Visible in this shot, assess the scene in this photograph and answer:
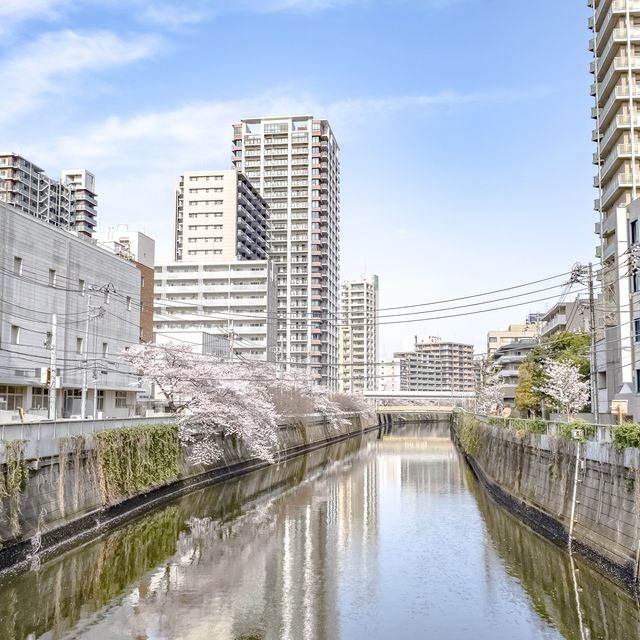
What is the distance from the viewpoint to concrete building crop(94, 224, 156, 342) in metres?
72.1

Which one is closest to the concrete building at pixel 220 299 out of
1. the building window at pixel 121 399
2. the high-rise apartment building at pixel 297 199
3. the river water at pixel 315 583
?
the high-rise apartment building at pixel 297 199

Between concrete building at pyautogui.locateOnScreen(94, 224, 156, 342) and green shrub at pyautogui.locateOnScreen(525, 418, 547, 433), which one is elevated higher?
concrete building at pyautogui.locateOnScreen(94, 224, 156, 342)

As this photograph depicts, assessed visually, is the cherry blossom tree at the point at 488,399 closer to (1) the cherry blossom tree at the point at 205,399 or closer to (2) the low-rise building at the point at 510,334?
(1) the cherry blossom tree at the point at 205,399

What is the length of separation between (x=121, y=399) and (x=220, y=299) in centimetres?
5630

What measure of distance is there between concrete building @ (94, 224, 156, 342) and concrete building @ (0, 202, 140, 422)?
6258 millimetres

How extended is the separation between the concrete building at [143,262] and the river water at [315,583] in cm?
3494

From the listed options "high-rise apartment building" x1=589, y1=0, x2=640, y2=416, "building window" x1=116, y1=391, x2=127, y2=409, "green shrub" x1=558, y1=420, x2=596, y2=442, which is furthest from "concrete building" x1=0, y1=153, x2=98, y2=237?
"green shrub" x1=558, y1=420, x2=596, y2=442

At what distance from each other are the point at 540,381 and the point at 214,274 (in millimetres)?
63843

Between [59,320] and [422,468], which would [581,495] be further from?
[422,468]

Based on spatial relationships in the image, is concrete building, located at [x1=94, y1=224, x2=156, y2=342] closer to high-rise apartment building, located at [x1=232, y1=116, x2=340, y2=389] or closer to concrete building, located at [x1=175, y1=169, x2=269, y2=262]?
concrete building, located at [x1=175, y1=169, x2=269, y2=262]

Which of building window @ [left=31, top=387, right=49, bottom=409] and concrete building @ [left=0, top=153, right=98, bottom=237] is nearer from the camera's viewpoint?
building window @ [left=31, top=387, right=49, bottom=409]

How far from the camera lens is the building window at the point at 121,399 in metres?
60.5

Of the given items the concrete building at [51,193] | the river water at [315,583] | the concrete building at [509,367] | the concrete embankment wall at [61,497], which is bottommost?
the river water at [315,583]

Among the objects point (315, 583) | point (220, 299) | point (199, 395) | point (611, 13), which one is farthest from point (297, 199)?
point (315, 583)
